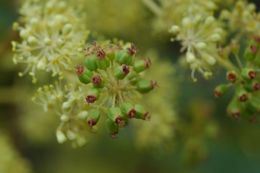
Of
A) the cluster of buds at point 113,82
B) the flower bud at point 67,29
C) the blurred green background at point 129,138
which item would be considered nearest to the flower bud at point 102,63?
the cluster of buds at point 113,82

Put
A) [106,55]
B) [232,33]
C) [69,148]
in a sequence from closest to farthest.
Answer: [106,55] → [232,33] → [69,148]

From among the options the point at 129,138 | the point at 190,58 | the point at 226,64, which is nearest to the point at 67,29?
the point at 190,58

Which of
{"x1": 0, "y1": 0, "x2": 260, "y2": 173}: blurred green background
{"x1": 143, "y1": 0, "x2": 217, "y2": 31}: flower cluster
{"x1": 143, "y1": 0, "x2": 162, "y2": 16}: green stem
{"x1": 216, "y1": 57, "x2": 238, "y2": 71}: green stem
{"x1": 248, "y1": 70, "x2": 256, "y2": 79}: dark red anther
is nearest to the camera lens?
{"x1": 248, "y1": 70, "x2": 256, "y2": 79}: dark red anther

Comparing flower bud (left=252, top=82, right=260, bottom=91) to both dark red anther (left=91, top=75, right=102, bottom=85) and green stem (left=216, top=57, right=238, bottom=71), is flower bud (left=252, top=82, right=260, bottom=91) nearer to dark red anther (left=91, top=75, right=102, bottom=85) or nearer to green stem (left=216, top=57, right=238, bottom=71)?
green stem (left=216, top=57, right=238, bottom=71)

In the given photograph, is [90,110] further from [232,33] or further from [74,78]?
[232,33]

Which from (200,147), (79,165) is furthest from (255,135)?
(79,165)

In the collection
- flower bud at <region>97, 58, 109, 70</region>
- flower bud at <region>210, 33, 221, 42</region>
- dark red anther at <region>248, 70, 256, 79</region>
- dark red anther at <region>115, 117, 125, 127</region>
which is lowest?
dark red anther at <region>115, 117, 125, 127</region>

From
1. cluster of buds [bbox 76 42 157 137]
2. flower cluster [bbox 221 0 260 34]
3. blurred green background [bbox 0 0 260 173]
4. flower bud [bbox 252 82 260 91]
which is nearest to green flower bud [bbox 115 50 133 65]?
cluster of buds [bbox 76 42 157 137]

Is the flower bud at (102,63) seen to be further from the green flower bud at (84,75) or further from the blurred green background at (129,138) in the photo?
the blurred green background at (129,138)
